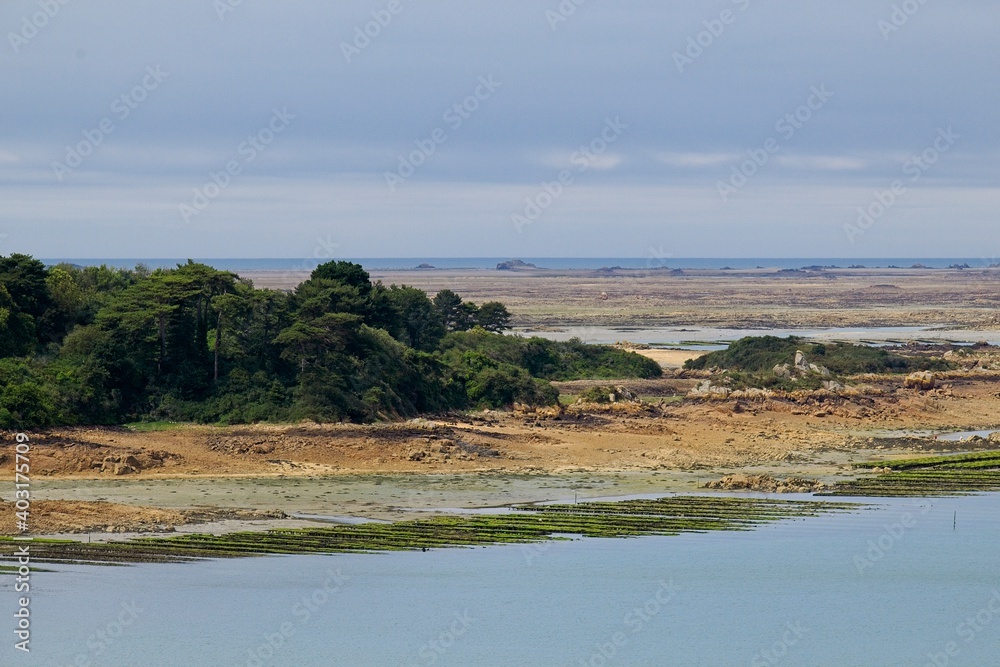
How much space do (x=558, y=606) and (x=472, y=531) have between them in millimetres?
4061

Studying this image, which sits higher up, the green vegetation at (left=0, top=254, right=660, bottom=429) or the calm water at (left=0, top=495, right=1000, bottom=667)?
the green vegetation at (left=0, top=254, right=660, bottom=429)

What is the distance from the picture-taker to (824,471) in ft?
151

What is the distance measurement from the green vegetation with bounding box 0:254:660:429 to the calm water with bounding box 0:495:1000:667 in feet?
53.8

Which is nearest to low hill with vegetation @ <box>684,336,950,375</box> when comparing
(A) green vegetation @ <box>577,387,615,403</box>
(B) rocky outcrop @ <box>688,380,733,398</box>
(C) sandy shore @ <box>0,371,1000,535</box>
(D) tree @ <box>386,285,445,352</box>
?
(B) rocky outcrop @ <box>688,380,733,398</box>

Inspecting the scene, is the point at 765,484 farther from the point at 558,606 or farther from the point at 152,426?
the point at 152,426

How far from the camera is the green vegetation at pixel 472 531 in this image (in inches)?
1252

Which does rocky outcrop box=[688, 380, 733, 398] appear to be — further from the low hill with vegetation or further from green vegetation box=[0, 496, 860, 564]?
green vegetation box=[0, 496, 860, 564]

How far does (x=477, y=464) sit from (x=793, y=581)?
14946mm

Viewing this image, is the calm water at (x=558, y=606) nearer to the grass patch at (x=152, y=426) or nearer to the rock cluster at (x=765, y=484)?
the rock cluster at (x=765, y=484)

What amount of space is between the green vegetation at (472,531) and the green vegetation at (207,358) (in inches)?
540

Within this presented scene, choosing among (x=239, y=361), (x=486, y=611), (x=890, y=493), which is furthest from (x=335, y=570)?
(x=239, y=361)

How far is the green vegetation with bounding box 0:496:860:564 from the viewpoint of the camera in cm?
3181

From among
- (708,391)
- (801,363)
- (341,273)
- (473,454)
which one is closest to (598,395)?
(708,391)

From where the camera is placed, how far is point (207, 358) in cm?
5162
